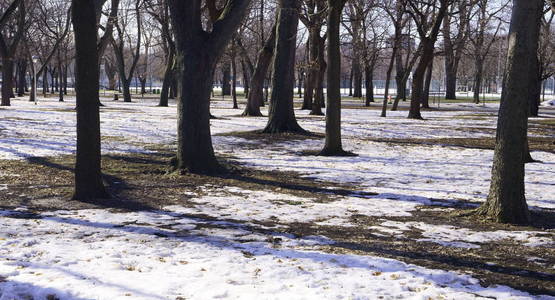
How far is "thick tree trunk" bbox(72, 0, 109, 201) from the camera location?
8.26m

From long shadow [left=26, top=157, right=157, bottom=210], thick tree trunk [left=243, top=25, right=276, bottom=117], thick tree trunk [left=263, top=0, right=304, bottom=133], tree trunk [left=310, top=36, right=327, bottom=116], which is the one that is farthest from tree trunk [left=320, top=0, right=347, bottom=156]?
tree trunk [left=310, top=36, right=327, bottom=116]

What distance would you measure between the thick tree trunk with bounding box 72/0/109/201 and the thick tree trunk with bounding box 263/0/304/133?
35.4 ft

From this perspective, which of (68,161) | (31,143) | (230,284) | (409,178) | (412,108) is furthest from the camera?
(412,108)

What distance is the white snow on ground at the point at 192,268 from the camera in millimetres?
4965

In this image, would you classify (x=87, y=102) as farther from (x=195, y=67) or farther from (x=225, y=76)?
(x=225, y=76)

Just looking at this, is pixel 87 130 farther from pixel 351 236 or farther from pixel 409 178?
pixel 409 178

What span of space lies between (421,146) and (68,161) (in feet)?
31.0

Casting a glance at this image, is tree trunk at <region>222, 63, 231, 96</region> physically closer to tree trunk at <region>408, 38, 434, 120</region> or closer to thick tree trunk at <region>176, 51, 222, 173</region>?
tree trunk at <region>408, 38, 434, 120</region>

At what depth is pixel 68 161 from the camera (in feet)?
41.5

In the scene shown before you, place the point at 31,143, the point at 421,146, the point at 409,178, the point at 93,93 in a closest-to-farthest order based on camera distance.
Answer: the point at 93,93 < the point at 409,178 < the point at 31,143 < the point at 421,146

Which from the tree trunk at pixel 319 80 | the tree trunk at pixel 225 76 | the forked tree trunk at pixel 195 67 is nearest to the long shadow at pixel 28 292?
the forked tree trunk at pixel 195 67

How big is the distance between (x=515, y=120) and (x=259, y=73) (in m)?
18.7

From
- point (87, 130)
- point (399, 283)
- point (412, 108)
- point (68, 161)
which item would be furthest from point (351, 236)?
point (412, 108)

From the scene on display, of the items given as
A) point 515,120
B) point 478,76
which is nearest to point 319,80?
point 478,76
